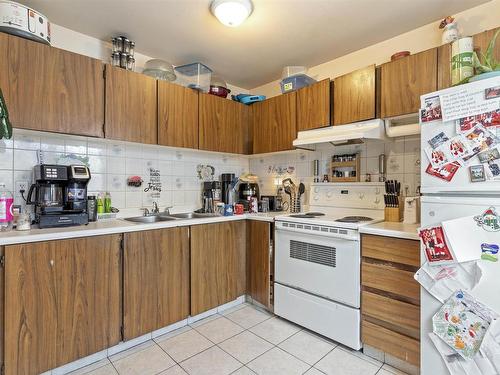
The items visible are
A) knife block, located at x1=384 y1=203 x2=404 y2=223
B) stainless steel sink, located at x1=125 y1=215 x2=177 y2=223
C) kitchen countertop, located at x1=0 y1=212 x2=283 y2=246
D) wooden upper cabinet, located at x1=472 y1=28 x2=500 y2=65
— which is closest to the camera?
kitchen countertop, located at x1=0 y1=212 x2=283 y2=246

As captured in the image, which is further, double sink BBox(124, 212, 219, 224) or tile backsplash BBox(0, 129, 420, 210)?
double sink BBox(124, 212, 219, 224)

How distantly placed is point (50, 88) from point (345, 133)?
6.78 feet

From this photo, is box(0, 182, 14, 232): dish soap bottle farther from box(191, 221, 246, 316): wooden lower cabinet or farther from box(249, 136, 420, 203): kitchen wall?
box(249, 136, 420, 203): kitchen wall

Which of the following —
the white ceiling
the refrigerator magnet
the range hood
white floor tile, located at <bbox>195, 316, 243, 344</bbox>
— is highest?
the white ceiling

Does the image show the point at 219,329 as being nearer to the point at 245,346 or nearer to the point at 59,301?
the point at 245,346

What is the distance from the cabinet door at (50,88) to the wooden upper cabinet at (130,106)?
0.07 meters

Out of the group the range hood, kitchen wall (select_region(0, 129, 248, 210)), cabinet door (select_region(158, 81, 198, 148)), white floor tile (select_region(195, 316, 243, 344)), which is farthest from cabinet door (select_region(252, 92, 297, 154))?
white floor tile (select_region(195, 316, 243, 344))

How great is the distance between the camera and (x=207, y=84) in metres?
2.59

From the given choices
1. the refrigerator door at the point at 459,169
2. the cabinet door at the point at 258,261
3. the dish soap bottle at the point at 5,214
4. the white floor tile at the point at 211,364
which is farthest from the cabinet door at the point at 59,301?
the refrigerator door at the point at 459,169

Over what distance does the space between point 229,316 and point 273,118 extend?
189 centimetres

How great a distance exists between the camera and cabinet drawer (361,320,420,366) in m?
1.52

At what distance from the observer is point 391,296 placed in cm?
163

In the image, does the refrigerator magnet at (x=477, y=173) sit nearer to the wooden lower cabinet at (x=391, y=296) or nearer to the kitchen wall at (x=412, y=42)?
the wooden lower cabinet at (x=391, y=296)

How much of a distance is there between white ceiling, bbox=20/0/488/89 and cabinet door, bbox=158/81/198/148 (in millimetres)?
401
